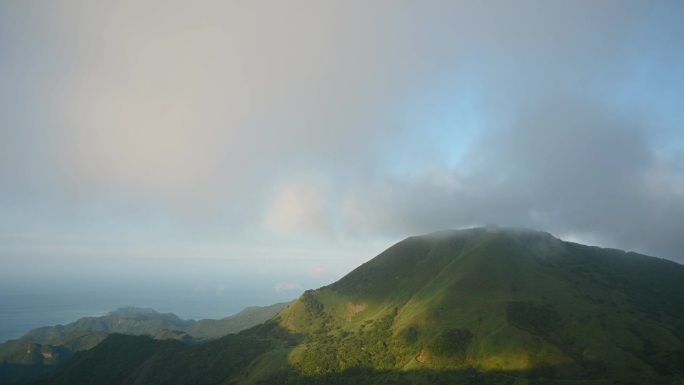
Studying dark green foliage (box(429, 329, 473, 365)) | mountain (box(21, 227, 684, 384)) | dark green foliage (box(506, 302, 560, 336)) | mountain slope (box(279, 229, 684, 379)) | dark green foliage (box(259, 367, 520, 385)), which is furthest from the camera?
dark green foliage (box(506, 302, 560, 336))

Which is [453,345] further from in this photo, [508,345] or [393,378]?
[393,378]

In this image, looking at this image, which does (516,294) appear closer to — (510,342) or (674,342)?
(510,342)

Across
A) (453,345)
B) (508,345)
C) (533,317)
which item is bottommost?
(453,345)

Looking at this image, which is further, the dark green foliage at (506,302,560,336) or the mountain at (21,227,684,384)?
the dark green foliage at (506,302,560,336)

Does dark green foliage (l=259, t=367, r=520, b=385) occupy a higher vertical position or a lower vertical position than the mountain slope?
lower

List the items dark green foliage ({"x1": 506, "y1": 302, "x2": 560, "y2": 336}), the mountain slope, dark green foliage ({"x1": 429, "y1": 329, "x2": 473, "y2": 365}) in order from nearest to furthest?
the mountain slope, dark green foliage ({"x1": 429, "y1": 329, "x2": 473, "y2": 365}), dark green foliage ({"x1": 506, "y1": 302, "x2": 560, "y2": 336})

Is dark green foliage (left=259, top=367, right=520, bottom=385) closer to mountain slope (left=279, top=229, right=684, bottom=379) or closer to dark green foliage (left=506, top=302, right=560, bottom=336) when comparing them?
mountain slope (left=279, top=229, right=684, bottom=379)

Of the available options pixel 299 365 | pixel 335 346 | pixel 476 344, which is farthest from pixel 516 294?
pixel 299 365

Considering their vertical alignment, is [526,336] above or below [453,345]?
above

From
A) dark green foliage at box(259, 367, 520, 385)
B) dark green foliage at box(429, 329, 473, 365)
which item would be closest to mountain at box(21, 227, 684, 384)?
dark green foliage at box(429, 329, 473, 365)

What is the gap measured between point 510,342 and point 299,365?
323 ft

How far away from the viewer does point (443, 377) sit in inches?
5404

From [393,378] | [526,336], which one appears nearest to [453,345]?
[526,336]

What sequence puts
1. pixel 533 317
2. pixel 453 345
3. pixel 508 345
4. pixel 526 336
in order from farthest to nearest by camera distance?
pixel 533 317, pixel 453 345, pixel 526 336, pixel 508 345
